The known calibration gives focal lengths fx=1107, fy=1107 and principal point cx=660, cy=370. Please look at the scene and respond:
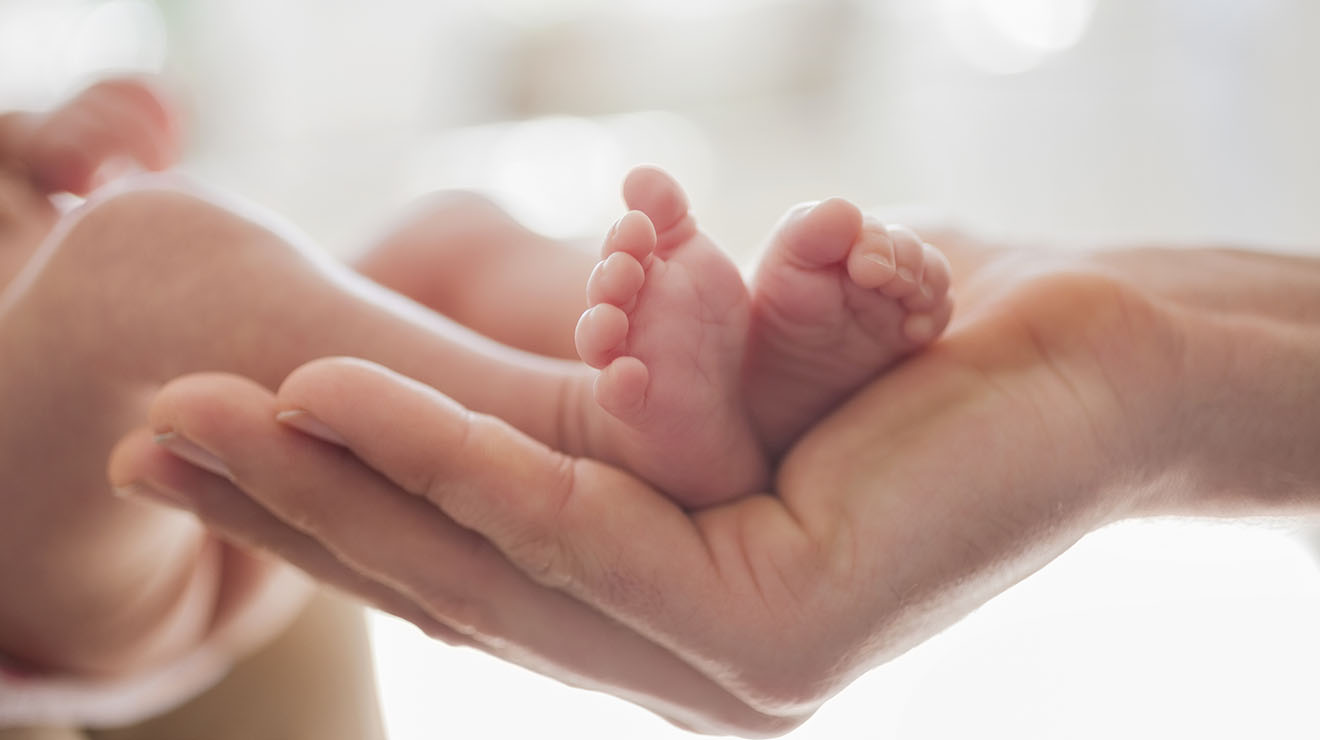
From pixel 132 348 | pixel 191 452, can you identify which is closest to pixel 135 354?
pixel 132 348

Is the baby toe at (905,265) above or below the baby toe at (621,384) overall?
above

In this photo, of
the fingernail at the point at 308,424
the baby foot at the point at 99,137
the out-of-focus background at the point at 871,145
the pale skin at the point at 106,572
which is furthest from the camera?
the baby foot at the point at 99,137

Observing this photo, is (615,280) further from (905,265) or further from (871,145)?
Result: (871,145)

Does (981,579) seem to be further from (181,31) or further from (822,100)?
(181,31)

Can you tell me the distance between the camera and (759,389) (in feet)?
2.07

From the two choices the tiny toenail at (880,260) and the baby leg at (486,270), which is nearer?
the tiny toenail at (880,260)

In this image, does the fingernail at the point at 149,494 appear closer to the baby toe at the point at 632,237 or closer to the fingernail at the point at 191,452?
the fingernail at the point at 191,452

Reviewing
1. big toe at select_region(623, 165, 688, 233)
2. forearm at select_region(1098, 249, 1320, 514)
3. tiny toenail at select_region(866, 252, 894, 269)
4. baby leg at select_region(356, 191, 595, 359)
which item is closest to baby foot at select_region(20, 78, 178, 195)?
baby leg at select_region(356, 191, 595, 359)

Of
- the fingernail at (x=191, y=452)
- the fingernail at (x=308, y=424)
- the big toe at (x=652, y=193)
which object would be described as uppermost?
the big toe at (x=652, y=193)

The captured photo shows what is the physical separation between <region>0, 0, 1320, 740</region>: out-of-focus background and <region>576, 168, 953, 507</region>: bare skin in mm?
205

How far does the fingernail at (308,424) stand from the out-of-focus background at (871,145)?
25 cm

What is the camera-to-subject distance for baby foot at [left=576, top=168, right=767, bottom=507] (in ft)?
1.74

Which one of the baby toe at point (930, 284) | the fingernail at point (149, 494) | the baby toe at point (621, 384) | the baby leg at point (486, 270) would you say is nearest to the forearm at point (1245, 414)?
the baby toe at point (930, 284)

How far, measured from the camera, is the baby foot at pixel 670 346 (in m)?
0.53
